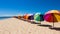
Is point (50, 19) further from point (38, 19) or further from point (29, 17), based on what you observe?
point (29, 17)

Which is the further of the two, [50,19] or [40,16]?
[40,16]

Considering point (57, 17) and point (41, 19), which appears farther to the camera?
point (41, 19)

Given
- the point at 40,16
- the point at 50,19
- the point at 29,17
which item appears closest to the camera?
the point at 50,19

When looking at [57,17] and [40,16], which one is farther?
[40,16]

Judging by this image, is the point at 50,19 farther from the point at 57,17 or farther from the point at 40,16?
the point at 40,16

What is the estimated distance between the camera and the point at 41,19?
28.7m

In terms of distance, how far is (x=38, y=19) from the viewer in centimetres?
2819

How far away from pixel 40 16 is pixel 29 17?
12.7 metres

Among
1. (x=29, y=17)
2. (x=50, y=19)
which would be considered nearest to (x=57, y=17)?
(x=50, y=19)

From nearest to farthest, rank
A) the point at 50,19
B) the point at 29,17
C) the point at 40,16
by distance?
the point at 50,19 < the point at 40,16 < the point at 29,17

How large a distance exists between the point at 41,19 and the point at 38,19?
0.77 meters

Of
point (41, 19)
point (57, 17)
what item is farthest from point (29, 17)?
point (57, 17)

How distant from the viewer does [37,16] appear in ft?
90.0

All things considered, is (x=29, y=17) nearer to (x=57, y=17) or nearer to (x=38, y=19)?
(x=38, y=19)
